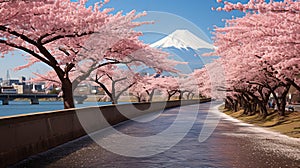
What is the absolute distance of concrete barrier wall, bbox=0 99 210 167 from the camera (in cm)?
1052

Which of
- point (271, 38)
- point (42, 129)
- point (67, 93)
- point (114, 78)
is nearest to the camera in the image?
point (42, 129)

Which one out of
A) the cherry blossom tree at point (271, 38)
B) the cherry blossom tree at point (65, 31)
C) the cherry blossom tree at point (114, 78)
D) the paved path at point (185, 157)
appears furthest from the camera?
the cherry blossom tree at point (114, 78)

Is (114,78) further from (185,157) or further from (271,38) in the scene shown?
(185,157)

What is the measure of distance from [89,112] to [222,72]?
2698 cm

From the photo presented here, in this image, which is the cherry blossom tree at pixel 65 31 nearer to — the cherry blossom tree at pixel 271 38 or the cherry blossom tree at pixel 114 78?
the cherry blossom tree at pixel 271 38

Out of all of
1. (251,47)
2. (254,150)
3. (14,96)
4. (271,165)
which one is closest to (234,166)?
(271,165)

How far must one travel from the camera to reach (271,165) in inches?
416

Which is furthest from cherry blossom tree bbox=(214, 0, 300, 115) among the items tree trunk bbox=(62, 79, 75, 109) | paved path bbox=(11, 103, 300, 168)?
tree trunk bbox=(62, 79, 75, 109)

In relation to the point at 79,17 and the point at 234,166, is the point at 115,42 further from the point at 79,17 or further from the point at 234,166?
the point at 234,166

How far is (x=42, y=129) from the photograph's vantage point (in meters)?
13.4

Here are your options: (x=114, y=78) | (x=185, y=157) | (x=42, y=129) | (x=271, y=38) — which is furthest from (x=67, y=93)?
(x=114, y=78)

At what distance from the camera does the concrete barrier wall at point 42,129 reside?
1052 cm

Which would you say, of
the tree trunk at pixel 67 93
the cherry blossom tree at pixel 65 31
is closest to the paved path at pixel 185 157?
the cherry blossom tree at pixel 65 31

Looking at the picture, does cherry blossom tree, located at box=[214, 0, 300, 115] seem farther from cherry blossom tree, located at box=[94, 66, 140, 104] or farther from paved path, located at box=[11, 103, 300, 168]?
cherry blossom tree, located at box=[94, 66, 140, 104]
